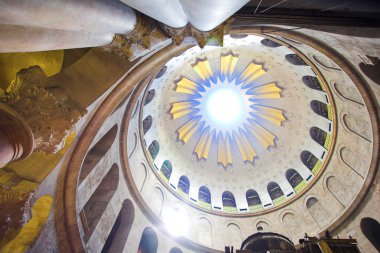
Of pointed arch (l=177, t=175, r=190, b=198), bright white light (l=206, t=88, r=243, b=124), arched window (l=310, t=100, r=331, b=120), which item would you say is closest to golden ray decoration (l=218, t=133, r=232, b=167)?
bright white light (l=206, t=88, r=243, b=124)

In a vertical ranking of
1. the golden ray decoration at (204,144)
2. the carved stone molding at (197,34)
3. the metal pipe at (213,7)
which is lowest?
the metal pipe at (213,7)

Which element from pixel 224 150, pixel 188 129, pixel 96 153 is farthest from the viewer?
pixel 224 150

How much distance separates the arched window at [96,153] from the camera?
24.0 ft

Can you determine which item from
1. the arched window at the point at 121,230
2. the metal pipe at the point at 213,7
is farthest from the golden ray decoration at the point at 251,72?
the metal pipe at the point at 213,7

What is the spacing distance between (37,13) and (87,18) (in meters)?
0.68

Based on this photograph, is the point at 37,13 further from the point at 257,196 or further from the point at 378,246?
the point at 257,196

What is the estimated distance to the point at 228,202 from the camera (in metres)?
16.1

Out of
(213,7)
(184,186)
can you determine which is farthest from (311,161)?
(213,7)

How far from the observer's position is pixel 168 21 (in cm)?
430

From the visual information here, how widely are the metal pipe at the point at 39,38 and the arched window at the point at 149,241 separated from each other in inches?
376

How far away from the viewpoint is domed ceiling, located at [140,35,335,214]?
13.7 m

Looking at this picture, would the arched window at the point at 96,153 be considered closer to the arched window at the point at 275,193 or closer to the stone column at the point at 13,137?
the stone column at the point at 13,137

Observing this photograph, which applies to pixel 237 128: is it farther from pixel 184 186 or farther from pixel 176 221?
pixel 176 221

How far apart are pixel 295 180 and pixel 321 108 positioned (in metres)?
5.03
